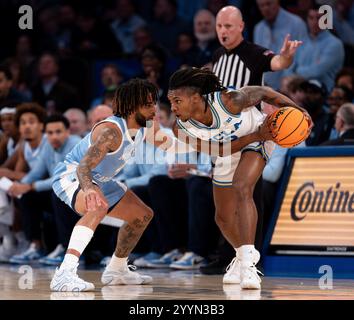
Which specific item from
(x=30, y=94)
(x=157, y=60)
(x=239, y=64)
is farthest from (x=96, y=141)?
(x=30, y=94)

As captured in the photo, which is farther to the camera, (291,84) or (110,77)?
(110,77)

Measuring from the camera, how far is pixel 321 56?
9.68 meters

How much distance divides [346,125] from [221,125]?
1991mm

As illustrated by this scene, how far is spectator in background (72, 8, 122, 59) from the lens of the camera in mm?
12383

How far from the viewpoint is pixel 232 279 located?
21.3 feet

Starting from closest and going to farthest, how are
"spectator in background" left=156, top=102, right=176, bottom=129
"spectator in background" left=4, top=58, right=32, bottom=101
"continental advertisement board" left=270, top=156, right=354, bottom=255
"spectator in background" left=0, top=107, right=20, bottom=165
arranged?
"continental advertisement board" left=270, top=156, right=354, bottom=255 < "spectator in background" left=156, top=102, right=176, bottom=129 < "spectator in background" left=0, top=107, right=20, bottom=165 < "spectator in background" left=4, top=58, right=32, bottom=101

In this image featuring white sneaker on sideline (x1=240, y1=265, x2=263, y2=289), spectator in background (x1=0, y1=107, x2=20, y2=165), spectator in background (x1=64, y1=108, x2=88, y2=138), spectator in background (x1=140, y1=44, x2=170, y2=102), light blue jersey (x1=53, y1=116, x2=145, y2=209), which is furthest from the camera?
spectator in background (x1=0, y1=107, x2=20, y2=165)

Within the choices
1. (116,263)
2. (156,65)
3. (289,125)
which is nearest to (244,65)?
(289,125)

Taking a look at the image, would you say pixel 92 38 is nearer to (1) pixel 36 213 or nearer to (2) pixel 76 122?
(2) pixel 76 122

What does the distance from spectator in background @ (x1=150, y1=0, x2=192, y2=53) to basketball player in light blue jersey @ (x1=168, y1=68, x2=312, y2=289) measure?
577 cm

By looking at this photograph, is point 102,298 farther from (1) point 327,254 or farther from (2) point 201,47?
(2) point 201,47

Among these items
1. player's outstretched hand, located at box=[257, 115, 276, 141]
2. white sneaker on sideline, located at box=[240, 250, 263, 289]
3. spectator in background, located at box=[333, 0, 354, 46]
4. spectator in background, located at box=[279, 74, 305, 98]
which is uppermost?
spectator in background, located at box=[333, 0, 354, 46]

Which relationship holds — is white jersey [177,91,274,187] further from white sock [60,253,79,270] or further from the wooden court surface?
white sock [60,253,79,270]

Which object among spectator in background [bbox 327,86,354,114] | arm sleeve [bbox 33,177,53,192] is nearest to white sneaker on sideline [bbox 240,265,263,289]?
spectator in background [bbox 327,86,354,114]
